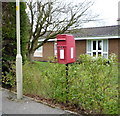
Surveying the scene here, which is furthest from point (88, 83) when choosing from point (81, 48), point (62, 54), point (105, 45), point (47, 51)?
point (47, 51)

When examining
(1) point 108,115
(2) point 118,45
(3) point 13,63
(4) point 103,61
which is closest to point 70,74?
(4) point 103,61

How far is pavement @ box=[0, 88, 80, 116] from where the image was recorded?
356cm

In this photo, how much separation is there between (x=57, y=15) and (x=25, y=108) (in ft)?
28.3

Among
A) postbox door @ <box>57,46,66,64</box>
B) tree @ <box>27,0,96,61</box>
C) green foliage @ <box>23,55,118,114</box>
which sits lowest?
green foliage @ <box>23,55,118,114</box>

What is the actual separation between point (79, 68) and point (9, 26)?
3633mm

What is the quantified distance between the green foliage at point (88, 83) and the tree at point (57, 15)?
770 centimetres

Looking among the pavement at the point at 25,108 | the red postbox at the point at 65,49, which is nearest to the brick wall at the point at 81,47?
the pavement at the point at 25,108

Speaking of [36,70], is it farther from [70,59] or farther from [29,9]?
[29,9]

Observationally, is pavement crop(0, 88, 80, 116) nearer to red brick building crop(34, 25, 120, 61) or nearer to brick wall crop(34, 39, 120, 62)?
brick wall crop(34, 39, 120, 62)

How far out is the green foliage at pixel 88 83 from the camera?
3.13 meters

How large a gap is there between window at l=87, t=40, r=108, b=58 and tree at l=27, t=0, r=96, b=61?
15.6 feet

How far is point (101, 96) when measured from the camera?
315 centimetres

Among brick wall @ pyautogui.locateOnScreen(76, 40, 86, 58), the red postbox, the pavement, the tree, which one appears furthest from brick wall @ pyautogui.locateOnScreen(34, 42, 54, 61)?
the red postbox

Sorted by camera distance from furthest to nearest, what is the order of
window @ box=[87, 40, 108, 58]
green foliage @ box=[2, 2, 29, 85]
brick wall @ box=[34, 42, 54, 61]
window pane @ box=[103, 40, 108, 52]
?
brick wall @ box=[34, 42, 54, 61]
window @ box=[87, 40, 108, 58]
window pane @ box=[103, 40, 108, 52]
green foliage @ box=[2, 2, 29, 85]
